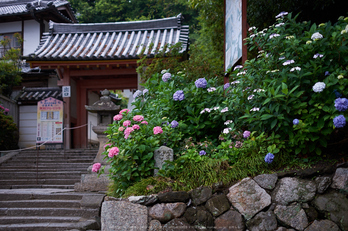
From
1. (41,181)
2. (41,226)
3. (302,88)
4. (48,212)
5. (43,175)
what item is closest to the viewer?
(302,88)

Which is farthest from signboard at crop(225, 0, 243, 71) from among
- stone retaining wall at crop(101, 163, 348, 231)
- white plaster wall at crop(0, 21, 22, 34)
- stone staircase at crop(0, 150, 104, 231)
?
white plaster wall at crop(0, 21, 22, 34)

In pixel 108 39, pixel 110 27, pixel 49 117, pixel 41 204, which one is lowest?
pixel 41 204

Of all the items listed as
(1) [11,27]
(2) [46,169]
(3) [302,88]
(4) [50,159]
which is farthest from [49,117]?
(3) [302,88]

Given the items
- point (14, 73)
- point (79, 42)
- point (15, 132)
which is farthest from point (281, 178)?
point (14, 73)

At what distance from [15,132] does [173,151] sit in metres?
10.1

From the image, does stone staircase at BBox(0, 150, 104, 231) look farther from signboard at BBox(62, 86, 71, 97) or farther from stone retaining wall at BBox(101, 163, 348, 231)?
signboard at BBox(62, 86, 71, 97)

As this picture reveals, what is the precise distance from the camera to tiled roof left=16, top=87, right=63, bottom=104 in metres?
12.1

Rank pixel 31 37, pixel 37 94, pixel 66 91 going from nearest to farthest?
pixel 66 91 → pixel 37 94 → pixel 31 37

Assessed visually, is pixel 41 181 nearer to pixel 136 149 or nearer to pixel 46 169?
pixel 46 169

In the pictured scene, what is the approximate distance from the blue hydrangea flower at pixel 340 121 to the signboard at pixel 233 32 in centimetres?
224

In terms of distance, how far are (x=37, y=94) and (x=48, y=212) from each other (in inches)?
313

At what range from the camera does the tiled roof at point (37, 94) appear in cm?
1210

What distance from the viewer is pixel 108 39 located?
11789mm

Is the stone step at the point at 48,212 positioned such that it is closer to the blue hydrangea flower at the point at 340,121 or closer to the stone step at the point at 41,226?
the stone step at the point at 41,226
